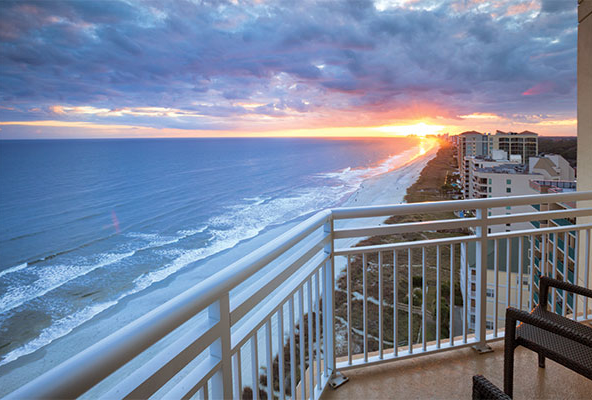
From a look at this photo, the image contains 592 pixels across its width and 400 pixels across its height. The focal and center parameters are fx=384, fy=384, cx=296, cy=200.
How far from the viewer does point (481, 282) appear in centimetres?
233

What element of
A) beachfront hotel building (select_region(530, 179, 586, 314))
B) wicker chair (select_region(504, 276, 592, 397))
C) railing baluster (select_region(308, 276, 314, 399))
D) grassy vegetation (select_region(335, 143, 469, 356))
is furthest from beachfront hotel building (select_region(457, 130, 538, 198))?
railing baluster (select_region(308, 276, 314, 399))

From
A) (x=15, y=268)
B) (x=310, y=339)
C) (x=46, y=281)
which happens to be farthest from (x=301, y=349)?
(x=15, y=268)

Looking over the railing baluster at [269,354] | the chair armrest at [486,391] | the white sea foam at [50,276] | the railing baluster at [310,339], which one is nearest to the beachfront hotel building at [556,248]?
the railing baluster at [310,339]

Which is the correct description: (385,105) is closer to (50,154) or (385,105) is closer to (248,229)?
(248,229)

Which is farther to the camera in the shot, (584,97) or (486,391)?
(584,97)

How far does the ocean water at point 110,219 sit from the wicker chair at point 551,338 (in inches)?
473

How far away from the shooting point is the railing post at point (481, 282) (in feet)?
7.29

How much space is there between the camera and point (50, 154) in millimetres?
40531

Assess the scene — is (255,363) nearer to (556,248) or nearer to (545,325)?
(545,325)

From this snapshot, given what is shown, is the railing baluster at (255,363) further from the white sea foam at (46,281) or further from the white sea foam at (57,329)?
the white sea foam at (46,281)

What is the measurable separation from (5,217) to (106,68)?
15734 millimetres

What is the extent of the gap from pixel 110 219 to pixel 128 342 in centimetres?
2351

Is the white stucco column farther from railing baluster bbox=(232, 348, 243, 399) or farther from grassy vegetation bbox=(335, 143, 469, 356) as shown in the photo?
grassy vegetation bbox=(335, 143, 469, 356)

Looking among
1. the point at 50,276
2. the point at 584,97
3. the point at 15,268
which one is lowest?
the point at 50,276
